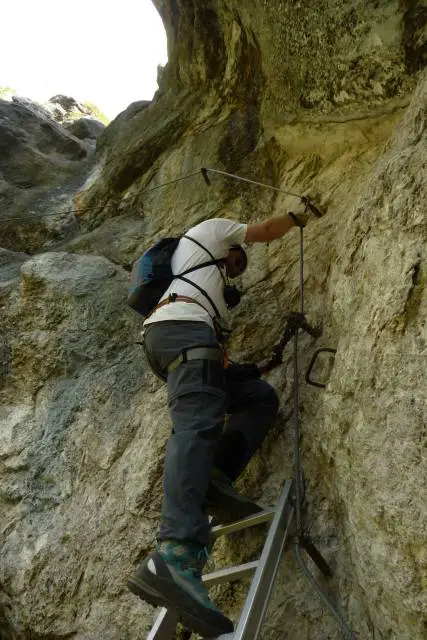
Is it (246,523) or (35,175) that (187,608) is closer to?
(246,523)

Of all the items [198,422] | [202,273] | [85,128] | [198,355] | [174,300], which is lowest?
[198,422]

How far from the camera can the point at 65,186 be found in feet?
33.6

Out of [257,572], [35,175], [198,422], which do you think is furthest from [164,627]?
[35,175]

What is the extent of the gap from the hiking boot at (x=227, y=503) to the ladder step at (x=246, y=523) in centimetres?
4

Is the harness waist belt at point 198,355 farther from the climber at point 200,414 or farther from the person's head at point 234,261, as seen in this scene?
the person's head at point 234,261

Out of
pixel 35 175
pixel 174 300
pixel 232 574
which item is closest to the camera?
pixel 232 574

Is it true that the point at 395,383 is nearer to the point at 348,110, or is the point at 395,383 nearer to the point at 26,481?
the point at 348,110

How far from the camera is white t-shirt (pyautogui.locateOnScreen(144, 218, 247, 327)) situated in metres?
4.10

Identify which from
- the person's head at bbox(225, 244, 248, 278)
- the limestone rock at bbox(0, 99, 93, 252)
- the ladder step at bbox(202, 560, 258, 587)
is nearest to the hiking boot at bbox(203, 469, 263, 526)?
the ladder step at bbox(202, 560, 258, 587)

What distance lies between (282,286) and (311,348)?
42.9 inches

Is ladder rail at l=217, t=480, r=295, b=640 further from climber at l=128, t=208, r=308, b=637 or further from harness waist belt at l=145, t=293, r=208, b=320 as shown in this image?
harness waist belt at l=145, t=293, r=208, b=320

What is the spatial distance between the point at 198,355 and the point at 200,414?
43 cm

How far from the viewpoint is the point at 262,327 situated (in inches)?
210

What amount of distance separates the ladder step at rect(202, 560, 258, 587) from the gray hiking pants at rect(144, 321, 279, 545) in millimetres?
516
